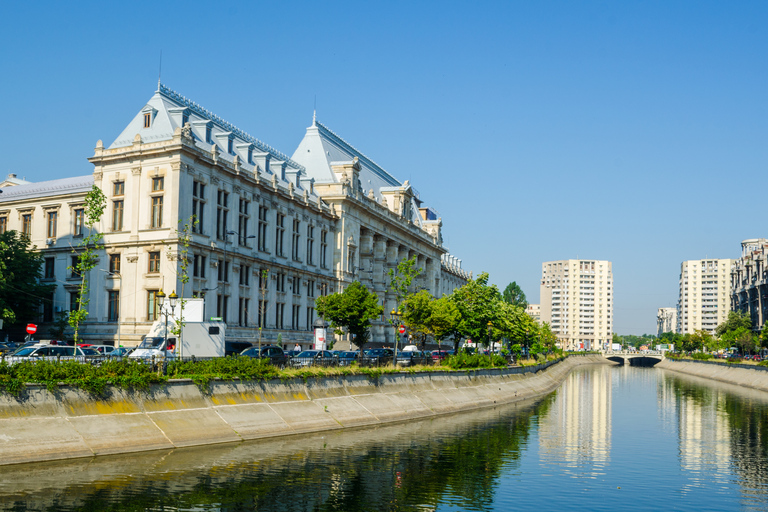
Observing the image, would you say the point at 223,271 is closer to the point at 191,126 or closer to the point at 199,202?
the point at 199,202

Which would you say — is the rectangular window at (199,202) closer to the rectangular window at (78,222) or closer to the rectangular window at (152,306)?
the rectangular window at (152,306)

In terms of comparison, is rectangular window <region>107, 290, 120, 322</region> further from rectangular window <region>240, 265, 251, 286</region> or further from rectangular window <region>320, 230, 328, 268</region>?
rectangular window <region>320, 230, 328, 268</region>

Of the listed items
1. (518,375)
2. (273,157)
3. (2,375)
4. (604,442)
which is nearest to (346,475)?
(2,375)

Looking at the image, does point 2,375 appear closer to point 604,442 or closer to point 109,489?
point 109,489

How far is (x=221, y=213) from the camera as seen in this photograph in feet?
241

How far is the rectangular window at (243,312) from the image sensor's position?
76375mm

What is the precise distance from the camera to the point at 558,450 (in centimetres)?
4022

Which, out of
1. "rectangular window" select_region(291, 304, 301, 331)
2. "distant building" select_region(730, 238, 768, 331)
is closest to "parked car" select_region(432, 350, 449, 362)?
"rectangular window" select_region(291, 304, 301, 331)

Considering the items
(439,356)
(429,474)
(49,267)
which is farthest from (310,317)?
(429,474)

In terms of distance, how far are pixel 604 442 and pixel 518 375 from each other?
3988 cm

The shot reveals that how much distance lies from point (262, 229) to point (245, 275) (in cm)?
588

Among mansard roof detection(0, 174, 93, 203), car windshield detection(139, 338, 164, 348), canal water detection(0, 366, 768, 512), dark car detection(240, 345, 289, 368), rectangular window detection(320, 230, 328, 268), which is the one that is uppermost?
mansard roof detection(0, 174, 93, 203)

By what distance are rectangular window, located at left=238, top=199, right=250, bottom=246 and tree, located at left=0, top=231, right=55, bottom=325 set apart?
1891 centimetres

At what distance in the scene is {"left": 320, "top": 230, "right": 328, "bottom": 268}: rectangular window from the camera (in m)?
94.3
